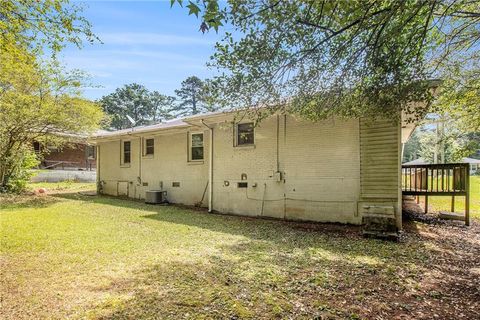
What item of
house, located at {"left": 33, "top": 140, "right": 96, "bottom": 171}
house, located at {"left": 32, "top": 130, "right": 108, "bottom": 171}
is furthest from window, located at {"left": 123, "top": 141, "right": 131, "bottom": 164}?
house, located at {"left": 33, "top": 140, "right": 96, "bottom": 171}

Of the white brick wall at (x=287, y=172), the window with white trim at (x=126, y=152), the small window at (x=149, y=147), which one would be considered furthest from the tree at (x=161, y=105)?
the white brick wall at (x=287, y=172)

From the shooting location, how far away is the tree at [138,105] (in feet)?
159

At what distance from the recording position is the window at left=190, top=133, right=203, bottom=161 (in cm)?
1203

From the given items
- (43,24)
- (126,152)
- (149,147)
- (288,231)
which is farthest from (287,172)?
(126,152)

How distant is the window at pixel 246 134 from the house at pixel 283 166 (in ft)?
0.11

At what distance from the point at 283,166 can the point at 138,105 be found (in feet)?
151

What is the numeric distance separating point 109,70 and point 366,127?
1090 cm

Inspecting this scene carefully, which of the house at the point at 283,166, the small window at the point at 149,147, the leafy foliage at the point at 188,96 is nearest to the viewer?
the house at the point at 283,166

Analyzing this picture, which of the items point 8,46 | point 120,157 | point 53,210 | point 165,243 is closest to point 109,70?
point 120,157

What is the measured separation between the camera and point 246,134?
33.2 feet

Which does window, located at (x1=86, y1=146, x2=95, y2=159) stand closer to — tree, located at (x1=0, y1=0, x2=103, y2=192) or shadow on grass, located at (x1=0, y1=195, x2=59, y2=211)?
tree, located at (x1=0, y1=0, x2=103, y2=192)

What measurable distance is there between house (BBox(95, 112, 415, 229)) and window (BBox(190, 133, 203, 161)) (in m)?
0.04

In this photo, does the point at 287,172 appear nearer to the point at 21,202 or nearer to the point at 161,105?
the point at 21,202

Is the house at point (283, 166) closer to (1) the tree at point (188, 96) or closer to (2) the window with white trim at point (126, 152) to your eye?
(2) the window with white trim at point (126, 152)
